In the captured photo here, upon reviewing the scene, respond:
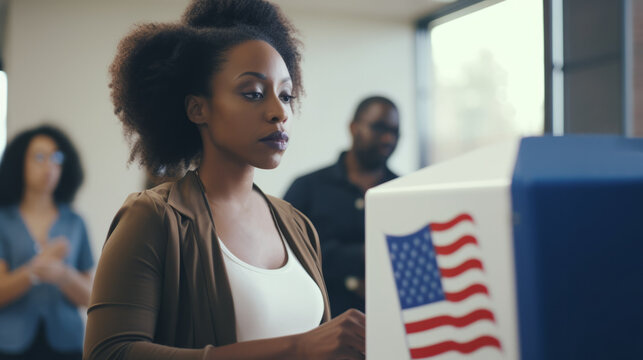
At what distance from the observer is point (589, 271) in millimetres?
465

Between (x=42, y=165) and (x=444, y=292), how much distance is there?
2.74 m

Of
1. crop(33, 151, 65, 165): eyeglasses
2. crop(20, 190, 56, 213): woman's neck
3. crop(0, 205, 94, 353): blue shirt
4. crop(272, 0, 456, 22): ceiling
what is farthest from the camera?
crop(272, 0, 456, 22): ceiling

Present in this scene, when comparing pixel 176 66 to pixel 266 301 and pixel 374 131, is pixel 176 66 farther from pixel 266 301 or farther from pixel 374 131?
pixel 374 131

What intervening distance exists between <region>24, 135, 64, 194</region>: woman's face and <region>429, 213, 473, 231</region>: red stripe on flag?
2.63 meters

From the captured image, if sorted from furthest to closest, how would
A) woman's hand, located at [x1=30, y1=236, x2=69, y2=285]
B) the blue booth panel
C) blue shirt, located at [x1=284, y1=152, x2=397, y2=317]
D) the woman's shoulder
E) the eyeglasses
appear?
the eyeglasses, woman's hand, located at [x1=30, y1=236, x2=69, y2=285], blue shirt, located at [x1=284, y1=152, x2=397, y2=317], the woman's shoulder, the blue booth panel

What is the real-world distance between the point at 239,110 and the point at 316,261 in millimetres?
274

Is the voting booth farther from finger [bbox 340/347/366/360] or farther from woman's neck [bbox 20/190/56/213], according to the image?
woman's neck [bbox 20/190/56/213]

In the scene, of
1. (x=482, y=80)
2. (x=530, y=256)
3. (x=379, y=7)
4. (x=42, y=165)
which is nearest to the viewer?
(x=530, y=256)

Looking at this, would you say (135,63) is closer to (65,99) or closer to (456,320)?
(456,320)

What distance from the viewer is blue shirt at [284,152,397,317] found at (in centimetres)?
211

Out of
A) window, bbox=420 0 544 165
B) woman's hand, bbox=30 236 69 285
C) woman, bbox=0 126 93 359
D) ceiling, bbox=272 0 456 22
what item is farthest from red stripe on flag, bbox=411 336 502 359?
ceiling, bbox=272 0 456 22

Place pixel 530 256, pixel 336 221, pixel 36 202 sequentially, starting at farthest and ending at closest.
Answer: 1. pixel 36 202
2. pixel 336 221
3. pixel 530 256

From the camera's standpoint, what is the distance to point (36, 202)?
281 centimetres

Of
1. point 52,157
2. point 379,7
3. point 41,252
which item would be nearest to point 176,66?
point 41,252
